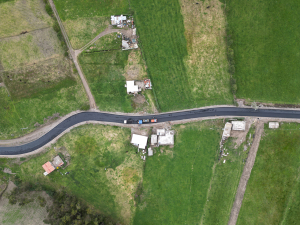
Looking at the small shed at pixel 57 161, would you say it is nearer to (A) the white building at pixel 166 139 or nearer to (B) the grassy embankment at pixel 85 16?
(A) the white building at pixel 166 139

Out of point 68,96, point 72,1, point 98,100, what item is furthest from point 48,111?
point 72,1

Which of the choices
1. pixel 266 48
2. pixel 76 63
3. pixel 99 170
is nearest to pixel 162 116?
pixel 99 170

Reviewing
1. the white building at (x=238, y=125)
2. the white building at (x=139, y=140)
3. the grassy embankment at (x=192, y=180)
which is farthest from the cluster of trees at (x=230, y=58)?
the white building at (x=139, y=140)

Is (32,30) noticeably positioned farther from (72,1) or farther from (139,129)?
(139,129)

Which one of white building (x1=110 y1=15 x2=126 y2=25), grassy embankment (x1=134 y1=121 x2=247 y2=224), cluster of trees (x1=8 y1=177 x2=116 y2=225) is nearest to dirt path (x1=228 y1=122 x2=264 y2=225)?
grassy embankment (x1=134 y1=121 x2=247 y2=224)

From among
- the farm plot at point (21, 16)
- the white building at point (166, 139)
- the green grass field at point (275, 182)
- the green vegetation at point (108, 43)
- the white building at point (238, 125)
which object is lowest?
the green grass field at point (275, 182)

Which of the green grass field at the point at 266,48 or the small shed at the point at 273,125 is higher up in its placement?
the green grass field at the point at 266,48

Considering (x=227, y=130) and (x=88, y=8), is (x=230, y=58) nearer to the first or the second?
(x=227, y=130)
